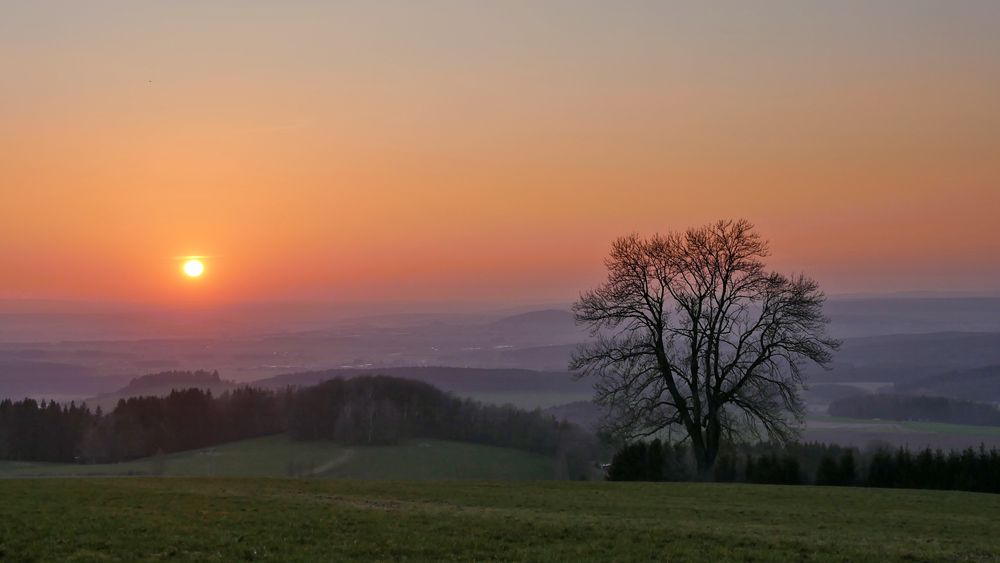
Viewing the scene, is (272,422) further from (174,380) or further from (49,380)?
(49,380)

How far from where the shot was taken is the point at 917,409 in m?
132

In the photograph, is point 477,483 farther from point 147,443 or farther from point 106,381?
point 106,381

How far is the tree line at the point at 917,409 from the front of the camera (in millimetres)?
126000

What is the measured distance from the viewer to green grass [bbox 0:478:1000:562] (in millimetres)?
16750

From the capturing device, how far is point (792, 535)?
64.8 ft

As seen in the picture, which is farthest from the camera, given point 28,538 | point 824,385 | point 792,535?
point 824,385

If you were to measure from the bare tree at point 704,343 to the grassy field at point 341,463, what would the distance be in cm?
3673

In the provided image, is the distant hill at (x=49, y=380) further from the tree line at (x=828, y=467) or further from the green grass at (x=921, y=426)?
the tree line at (x=828, y=467)

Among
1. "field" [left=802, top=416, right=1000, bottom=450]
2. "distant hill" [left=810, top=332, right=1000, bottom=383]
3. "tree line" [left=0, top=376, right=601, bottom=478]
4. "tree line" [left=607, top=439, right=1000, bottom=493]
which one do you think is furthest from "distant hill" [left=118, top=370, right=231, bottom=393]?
"distant hill" [left=810, top=332, right=1000, bottom=383]

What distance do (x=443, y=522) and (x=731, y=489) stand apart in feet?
56.4

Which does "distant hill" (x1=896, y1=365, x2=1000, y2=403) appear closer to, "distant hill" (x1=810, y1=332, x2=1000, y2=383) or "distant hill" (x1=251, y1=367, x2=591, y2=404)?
"distant hill" (x1=810, y1=332, x2=1000, y2=383)

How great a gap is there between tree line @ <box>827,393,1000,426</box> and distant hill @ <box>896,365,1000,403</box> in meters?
10.9

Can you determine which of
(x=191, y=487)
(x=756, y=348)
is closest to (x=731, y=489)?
(x=756, y=348)

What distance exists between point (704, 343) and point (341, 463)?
53.7 metres
